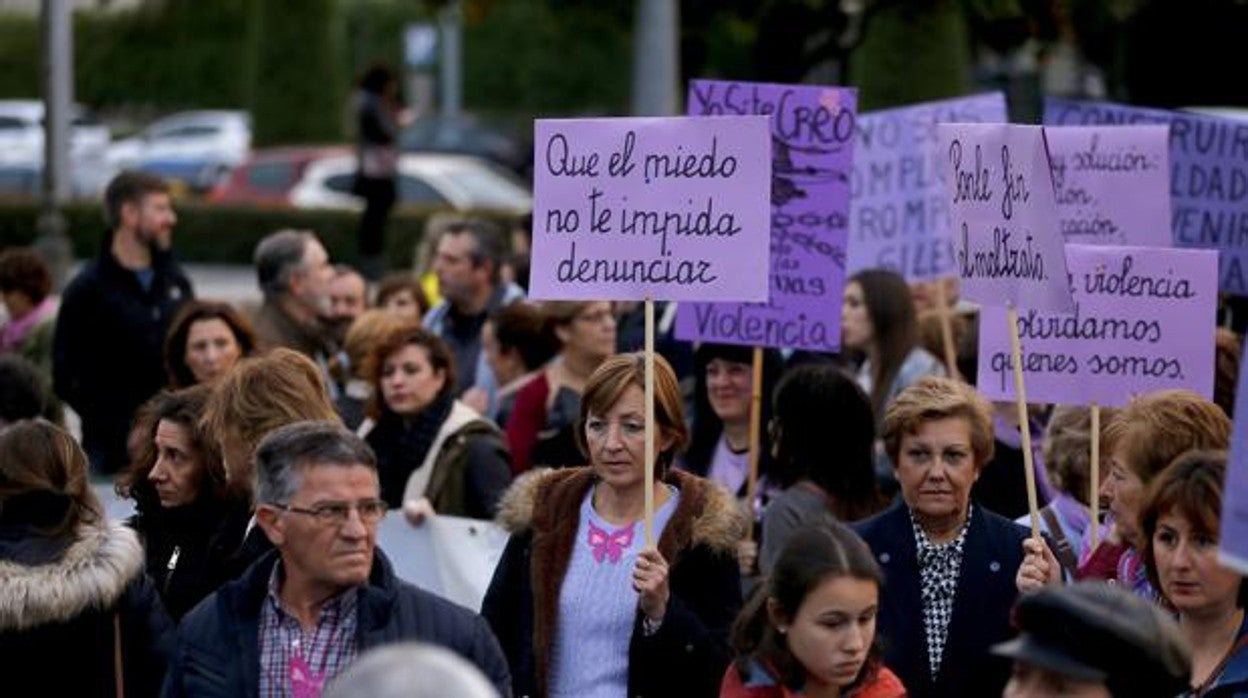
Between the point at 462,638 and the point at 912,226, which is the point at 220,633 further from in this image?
the point at 912,226

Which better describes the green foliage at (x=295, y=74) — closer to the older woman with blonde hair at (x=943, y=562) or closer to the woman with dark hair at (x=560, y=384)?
the woman with dark hair at (x=560, y=384)

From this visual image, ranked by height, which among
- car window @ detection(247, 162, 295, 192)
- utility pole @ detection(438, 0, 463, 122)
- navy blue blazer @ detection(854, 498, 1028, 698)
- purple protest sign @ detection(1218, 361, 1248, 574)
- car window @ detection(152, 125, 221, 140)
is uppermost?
utility pole @ detection(438, 0, 463, 122)

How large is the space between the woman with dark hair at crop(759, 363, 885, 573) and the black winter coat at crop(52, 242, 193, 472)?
4.11 m

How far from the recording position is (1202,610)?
5.91m

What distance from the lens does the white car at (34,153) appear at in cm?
3981

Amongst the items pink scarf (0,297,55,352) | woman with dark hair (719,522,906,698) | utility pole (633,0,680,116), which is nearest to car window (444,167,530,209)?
utility pole (633,0,680,116)

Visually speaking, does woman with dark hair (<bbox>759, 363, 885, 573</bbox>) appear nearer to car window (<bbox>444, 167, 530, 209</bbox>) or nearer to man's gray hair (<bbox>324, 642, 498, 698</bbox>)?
man's gray hair (<bbox>324, 642, 498, 698</bbox>)

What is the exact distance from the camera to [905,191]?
469 inches

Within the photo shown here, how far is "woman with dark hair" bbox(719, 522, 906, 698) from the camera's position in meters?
5.81

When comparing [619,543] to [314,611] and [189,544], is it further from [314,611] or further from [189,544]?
[314,611]

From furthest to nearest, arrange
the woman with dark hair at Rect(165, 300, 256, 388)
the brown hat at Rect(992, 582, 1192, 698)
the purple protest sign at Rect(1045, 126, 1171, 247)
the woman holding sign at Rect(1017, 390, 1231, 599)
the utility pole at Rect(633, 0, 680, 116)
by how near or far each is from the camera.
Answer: the utility pole at Rect(633, 0, 680, 116) → the woman with dark hair at Rect(165, 300, 256, 388) → the purple protest sign at Rect(1045, 126, 1171, 247) → the woman holding sign at Rect(1017, 390, 1231, 599) → the brown hat at Rect(992, 582, 1192, 698)

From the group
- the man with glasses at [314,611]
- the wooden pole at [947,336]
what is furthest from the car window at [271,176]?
the man with glasses at [314,611]

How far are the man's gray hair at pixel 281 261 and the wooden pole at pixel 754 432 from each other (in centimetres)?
281

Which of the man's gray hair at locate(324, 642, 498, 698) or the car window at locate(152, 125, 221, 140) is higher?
the car window at locate(152, 125, 221, 140)
